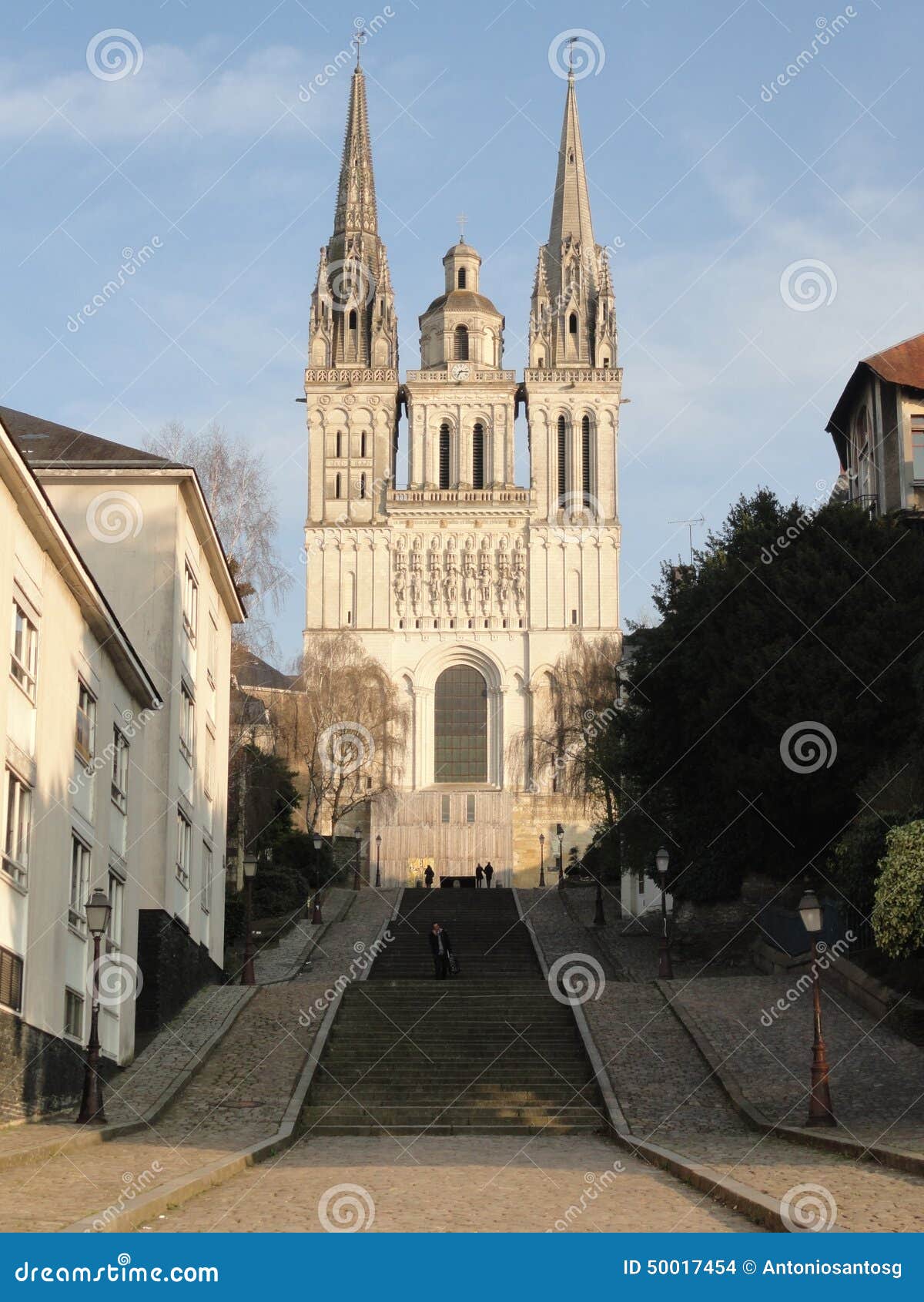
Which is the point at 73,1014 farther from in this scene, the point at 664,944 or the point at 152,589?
the point at 664,944

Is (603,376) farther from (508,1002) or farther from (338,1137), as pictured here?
(338,1137)

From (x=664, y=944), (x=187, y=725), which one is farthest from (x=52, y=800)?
(x=664, y=944)

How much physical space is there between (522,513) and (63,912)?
62.6m

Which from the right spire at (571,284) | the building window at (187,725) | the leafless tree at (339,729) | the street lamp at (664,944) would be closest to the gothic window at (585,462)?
the right spire at (571,284)

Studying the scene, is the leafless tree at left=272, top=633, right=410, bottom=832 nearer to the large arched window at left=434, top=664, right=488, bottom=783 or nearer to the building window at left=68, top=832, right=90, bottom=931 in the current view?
the large arched window at left=434, top=664, right=488, bottom=783

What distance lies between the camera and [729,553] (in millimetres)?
35375

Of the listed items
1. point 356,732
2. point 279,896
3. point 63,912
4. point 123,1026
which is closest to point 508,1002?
point 123,1026

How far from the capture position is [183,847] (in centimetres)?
3034

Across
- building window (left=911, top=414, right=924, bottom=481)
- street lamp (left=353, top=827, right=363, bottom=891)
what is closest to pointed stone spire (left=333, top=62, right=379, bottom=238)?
street lamp (left=353, top=827, right=363, bottom=891)

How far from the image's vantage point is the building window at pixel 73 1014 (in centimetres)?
2155

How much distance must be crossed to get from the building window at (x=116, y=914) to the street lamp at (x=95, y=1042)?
4897mm

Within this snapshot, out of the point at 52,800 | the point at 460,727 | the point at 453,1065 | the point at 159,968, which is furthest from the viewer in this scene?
the point at 460,727

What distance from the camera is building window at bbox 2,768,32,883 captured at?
1848 cm

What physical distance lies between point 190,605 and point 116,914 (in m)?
7.55
